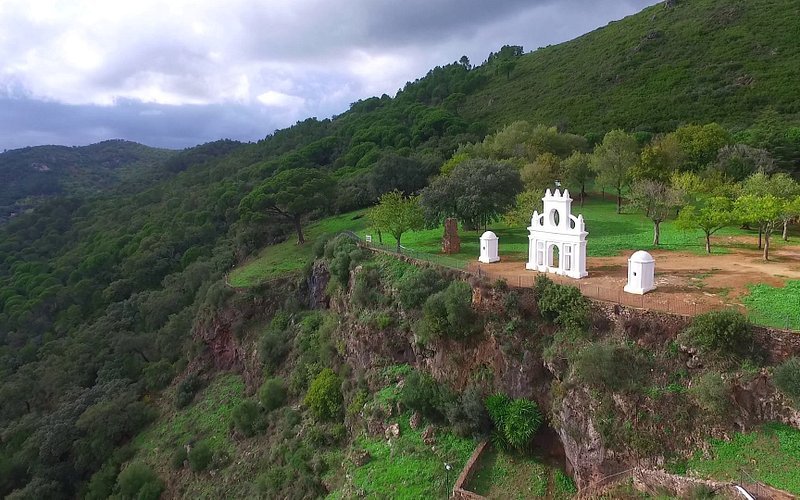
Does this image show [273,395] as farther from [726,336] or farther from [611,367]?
[726,336]

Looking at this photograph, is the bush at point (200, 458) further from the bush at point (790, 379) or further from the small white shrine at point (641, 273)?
the bush at point (790, 379)

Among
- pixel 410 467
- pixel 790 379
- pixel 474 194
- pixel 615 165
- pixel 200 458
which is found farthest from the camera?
pixel 615 165

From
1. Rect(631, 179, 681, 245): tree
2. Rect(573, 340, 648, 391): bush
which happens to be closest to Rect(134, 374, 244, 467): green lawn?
Rect(573, 340, 648, 391): bush

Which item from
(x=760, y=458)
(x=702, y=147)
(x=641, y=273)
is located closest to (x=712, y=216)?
(x=641, y=273)

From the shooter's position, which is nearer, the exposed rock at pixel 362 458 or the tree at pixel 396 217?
the exposed rock at pixel 362 458

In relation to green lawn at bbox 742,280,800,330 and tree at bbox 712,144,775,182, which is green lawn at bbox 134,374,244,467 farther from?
tree at bbox 712,144,775,182

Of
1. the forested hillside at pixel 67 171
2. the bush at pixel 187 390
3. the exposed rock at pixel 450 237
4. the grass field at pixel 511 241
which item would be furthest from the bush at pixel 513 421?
the forested hillside at pixel 67 171

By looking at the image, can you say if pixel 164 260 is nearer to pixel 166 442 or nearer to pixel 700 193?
pixel 166 442
